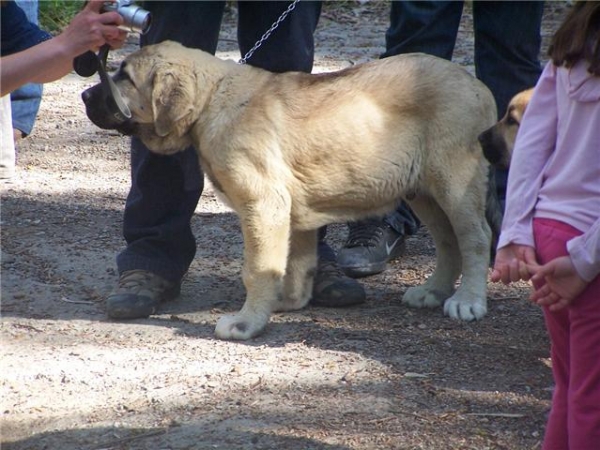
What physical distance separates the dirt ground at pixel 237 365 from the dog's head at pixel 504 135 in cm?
73

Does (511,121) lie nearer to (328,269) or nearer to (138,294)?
(328,269)

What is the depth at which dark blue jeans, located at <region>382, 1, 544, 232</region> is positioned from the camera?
4949 mm

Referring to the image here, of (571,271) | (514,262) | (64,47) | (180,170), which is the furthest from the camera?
(180,170)

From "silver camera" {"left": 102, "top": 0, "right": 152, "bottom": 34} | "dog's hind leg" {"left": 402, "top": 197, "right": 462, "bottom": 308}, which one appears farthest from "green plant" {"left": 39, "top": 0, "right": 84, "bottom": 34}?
"silver camera" {"left": 102, "top": 0, "right": 152, "bottom": 34}

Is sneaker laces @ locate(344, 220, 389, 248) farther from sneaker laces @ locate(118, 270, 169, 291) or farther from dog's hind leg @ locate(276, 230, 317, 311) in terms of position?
sneaker laces @ locate(118, 270, 169, 291)

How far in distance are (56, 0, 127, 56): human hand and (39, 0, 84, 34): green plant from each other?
6.20 m

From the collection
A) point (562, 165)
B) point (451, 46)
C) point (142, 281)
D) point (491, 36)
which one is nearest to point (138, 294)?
point (142, 281)

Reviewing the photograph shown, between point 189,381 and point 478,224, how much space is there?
142cm

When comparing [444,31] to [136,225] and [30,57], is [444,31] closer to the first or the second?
[136,225]

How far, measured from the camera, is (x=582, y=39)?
7.96 feet

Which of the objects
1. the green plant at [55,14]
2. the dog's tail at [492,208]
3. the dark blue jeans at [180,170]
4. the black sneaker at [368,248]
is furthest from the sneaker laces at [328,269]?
the green plant at [55,14]

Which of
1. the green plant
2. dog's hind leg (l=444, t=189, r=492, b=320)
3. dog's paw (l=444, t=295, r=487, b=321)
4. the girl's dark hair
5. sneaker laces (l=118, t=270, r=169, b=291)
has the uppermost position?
the girl's dark hair

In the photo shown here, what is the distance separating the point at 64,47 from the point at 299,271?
1459 millimetres

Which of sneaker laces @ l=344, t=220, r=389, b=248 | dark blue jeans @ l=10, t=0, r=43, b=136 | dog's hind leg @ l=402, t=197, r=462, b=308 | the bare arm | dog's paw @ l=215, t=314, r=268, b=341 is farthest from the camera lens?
dark blue jeans @ l=10, t=0, r=43, b=136
